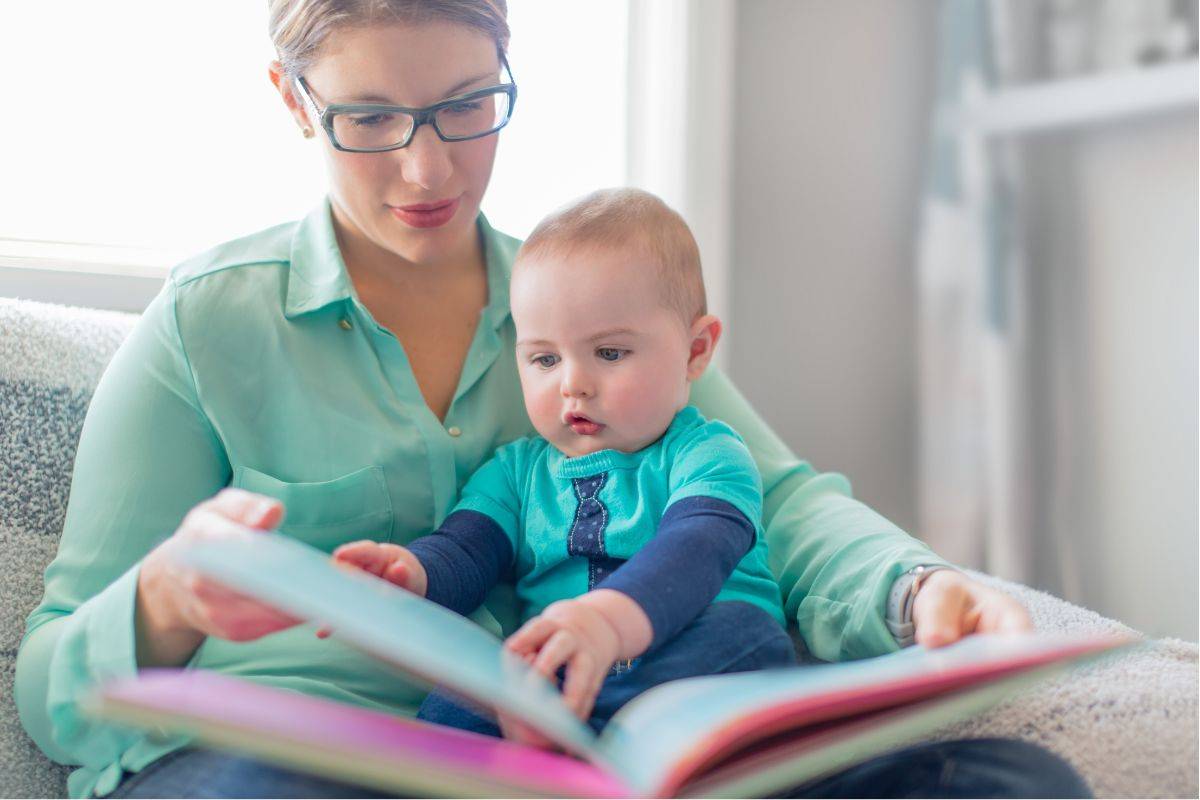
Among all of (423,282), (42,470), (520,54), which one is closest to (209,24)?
(520,54)

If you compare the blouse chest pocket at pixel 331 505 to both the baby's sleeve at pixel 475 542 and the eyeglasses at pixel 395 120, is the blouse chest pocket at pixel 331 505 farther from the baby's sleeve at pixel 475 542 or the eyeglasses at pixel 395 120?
the eyeglasses at pixel 395 120

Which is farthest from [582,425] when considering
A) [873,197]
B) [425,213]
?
[873,197]

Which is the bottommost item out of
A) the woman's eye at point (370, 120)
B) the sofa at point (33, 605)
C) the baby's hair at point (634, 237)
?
the sofa at point (33, 605)

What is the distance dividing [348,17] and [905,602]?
736 millimetres

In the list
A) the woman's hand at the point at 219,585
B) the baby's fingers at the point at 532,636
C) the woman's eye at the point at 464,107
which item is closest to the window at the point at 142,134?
the woman's eye at the point at 464,107

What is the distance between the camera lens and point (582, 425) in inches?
39.9

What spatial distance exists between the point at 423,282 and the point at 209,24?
77 centimetres

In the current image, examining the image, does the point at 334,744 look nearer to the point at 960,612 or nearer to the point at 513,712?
the point at 513,712

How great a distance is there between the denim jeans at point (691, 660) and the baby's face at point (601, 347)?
21 cm

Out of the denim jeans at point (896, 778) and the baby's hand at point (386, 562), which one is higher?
the baby's hand at point (386, 562)

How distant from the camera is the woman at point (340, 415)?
880 millimetres

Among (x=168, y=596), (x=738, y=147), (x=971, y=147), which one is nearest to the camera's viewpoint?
(x=168, y=596)

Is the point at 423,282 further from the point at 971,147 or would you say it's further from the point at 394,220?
the point at 971,147

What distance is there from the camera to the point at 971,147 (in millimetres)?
1965
